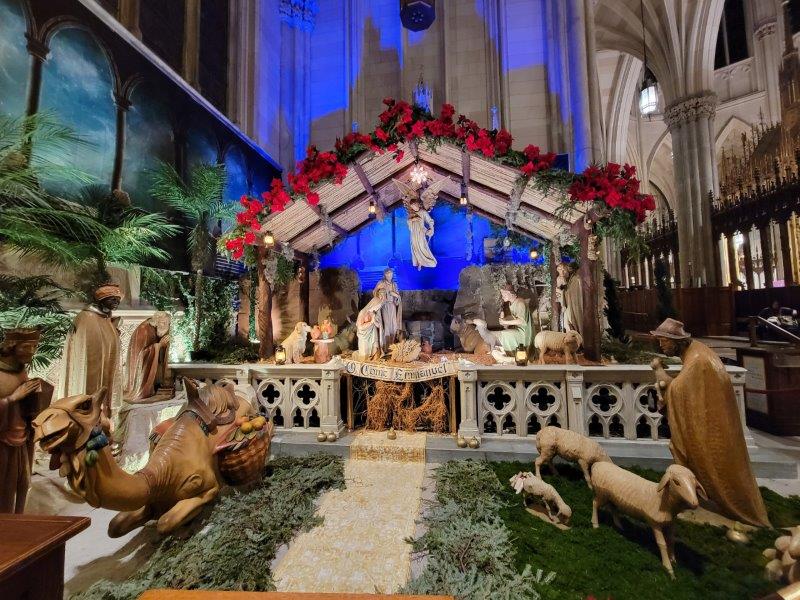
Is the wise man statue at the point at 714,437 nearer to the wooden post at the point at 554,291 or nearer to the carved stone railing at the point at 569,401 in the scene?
the carved stone railing at the point at 569,401

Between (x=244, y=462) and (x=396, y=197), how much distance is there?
5.37 meters

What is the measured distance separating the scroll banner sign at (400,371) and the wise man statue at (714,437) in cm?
271

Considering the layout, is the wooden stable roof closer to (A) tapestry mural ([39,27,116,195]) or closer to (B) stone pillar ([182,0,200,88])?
(A) tapestry mural ([39,27,116,195])

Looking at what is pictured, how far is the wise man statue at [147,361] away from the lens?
171 inches

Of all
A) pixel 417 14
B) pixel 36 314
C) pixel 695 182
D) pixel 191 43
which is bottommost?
pixel 36 314

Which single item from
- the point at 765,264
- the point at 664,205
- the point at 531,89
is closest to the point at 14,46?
the point at 531,89

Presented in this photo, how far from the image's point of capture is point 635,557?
263cm

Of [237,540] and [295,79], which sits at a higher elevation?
[295,79]

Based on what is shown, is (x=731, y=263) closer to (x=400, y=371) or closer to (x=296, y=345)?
(x=400, y=371)

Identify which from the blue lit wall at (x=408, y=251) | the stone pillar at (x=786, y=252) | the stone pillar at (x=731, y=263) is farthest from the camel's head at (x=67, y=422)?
the stone pillar at (x=731, y=263)

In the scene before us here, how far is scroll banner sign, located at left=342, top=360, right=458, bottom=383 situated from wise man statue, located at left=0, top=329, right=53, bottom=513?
3.39 m

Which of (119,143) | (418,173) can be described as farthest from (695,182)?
(119,143)

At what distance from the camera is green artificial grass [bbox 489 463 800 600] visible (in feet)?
7.64

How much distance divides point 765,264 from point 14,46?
17.8m
